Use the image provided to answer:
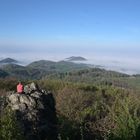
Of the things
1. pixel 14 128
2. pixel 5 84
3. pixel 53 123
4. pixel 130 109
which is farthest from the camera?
pixel 5 84

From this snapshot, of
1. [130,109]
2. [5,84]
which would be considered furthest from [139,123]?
[5,84]

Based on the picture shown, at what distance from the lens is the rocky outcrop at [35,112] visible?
61.4 feet

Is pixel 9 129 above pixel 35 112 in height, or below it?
below

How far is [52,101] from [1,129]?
6.84 metres

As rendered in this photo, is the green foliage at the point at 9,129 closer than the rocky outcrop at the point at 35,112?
Yes

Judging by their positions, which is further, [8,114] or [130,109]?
[130,109]

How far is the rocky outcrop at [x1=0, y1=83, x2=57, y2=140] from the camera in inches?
737

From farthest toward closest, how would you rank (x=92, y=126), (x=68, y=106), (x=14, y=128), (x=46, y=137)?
(x=68, y=106) → (x=92, y=126) → (x=46, y=137) → (x=14, y=128)

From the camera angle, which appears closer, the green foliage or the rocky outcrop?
the green foliage

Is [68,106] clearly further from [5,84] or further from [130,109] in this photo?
[5,84]

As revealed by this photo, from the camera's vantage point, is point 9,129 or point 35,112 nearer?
point 9,129

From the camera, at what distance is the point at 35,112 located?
19500 millimetres

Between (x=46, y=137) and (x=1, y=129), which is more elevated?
(x=1, y=129)

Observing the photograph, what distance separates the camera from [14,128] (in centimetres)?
1527
